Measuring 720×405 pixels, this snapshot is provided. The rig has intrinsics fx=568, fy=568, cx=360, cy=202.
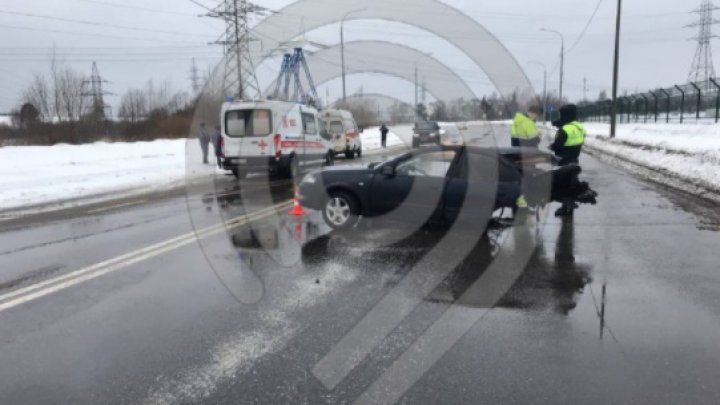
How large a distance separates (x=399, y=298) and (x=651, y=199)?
27.3 ft

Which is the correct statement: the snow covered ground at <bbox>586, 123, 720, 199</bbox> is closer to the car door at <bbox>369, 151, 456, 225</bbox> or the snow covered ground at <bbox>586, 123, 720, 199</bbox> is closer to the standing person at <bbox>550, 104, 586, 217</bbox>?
the standing person at <bbox>550, 104, 586, 217</bbox>

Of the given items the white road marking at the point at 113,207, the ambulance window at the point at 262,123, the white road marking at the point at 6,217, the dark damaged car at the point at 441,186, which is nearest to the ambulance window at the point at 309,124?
the ambulance window at the point at 262,123

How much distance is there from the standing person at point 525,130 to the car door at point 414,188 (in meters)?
5.14

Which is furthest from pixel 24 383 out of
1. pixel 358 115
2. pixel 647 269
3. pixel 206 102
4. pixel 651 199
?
pixel 358 115

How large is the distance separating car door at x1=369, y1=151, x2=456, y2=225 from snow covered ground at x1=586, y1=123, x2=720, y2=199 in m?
7.18

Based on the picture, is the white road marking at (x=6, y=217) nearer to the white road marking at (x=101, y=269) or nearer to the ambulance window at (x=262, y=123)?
the white road marking at (x=101, y=269)

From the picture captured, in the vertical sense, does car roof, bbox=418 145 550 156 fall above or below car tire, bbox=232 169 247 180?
above

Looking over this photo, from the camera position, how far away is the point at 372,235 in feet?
27.4

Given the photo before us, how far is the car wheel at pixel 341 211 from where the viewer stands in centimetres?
889

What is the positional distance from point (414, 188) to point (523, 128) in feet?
18.2

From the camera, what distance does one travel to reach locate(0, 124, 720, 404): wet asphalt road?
3.68 meters

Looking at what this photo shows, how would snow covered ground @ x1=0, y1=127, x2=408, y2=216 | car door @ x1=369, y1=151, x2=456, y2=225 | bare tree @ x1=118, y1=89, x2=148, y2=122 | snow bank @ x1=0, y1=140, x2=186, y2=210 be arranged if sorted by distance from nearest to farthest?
car door @ x1=369, y1=151, x2=456, y2=225 → snow covered ground @ x1=0, y1=127, x2=408, y2=216 → snow bank @ x1=0, y1=140, x2=186, y2=210 → bare tree @ x1=118, y1=89, x2=148, y2=122

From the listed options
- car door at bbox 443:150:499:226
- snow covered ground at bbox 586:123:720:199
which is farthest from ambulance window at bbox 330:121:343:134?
car door at bbox 443:150:499:226

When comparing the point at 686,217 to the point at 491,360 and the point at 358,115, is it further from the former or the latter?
the point at 358,115
